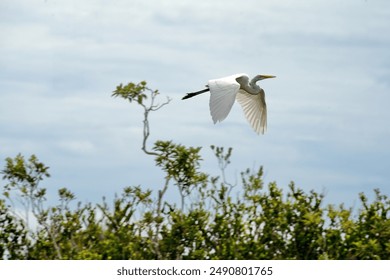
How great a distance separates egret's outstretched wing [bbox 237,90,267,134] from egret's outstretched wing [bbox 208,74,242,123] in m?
1.16

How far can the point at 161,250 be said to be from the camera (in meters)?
9.34

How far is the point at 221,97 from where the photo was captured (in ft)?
26.0

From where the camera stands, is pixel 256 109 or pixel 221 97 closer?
pixel 221 97

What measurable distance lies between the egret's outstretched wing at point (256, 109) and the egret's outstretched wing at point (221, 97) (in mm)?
1159

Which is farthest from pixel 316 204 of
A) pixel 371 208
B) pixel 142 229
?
pixel 142 229

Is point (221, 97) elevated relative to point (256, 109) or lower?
lower

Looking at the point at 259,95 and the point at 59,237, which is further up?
the point at 259,95

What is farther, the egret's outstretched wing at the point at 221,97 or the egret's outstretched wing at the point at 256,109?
the egret's outstretched wing at the point at 256,109

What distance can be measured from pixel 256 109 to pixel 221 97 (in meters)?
1.86

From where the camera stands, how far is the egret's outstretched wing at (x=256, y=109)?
966 cm
